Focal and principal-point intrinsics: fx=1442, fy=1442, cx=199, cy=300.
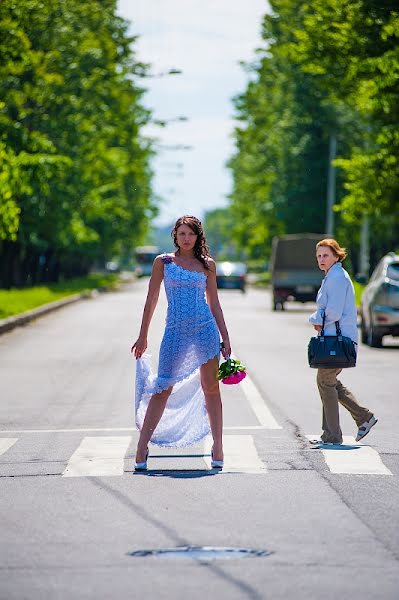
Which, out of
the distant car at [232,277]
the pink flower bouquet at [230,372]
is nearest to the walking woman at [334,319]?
the pink flower bouquet at [230,372]

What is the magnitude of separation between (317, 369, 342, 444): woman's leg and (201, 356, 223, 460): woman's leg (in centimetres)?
144

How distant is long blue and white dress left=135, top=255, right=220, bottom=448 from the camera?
9.84 metres

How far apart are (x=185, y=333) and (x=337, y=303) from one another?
5.24ft

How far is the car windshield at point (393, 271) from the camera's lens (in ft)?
80.9

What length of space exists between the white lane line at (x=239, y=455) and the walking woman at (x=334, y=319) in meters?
0.58

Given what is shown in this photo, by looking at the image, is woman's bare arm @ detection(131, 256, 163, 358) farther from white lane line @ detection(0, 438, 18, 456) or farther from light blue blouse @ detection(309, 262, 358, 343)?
white lane line @ detection(0, 438, 18, 456)

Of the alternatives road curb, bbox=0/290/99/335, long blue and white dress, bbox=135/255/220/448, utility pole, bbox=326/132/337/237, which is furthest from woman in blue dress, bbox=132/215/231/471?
utility pole, bbox=326/132/337/237

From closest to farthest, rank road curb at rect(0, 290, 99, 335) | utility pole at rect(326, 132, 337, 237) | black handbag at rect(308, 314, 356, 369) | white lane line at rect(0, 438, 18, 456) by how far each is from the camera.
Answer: black handbag at rect(308, 314, 356, 369) → white lane line at rect(0, 438, 18, 456) → road curb at rect(0, 290, 99, 335) → utility pole at rect(326, 132, 337, 237)

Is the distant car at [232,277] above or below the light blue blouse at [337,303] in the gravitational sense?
below

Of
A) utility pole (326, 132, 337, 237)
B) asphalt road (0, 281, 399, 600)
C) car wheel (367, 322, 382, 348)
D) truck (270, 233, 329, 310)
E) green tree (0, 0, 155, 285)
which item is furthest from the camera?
utility pole (326, 132, 337, 237)

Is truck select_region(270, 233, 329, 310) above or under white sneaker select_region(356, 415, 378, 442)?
under

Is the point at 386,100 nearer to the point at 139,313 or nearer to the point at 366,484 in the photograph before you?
the point at 139,313

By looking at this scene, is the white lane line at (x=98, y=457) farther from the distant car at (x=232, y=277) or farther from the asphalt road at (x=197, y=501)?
the distant car at (x=232, y=277)

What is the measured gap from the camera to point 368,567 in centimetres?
647
